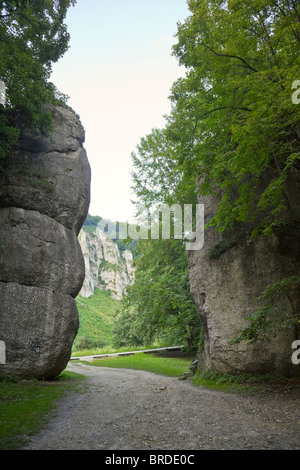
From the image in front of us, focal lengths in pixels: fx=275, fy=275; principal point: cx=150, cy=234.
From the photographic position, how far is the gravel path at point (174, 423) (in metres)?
4.96

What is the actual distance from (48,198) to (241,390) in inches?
482

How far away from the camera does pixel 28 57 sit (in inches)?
458

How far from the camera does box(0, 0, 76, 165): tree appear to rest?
11.1 metres

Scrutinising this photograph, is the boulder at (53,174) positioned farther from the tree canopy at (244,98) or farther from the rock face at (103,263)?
the rock face at (103,263)

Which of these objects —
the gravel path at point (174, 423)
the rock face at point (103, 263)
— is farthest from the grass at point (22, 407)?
the rock face at point (103, 263)

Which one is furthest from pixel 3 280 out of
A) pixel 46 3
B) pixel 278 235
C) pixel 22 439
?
pixel 46 3

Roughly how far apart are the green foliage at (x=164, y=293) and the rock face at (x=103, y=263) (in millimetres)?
66481

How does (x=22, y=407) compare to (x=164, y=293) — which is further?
(x=164, y=293)

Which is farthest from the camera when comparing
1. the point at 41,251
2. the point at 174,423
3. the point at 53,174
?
the point at 53,174

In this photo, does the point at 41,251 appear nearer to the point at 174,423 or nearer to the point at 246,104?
the point at 174,423

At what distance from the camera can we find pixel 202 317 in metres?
12.6

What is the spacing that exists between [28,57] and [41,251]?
8.48 m

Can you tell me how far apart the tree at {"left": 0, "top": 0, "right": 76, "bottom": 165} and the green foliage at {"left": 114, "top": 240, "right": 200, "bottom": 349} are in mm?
10861

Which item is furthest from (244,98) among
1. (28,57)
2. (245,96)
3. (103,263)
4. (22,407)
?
(103,263)
